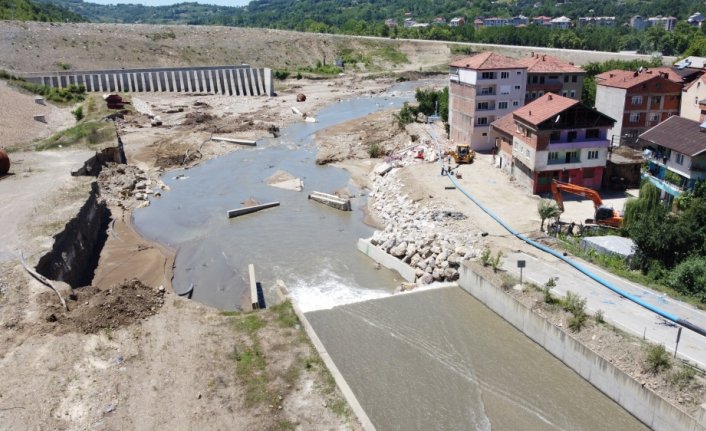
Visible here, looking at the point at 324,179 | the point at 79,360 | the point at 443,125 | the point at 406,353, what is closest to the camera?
A: the point at 79,360

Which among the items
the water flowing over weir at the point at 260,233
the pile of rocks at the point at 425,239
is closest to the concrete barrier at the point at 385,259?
the pile of rocks at the point at 425,239

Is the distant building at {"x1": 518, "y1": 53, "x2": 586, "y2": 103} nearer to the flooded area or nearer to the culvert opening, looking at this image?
the flooded area

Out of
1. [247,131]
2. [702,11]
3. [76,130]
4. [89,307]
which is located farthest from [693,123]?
[702,11]

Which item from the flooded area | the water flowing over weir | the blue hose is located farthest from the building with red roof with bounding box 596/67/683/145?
the flooded area

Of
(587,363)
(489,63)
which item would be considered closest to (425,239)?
(587,363)

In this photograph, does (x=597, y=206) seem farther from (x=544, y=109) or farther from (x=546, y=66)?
(x=546, y=66)

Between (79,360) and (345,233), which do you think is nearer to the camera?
(79,360)

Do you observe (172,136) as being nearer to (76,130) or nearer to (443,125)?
(76,130)
